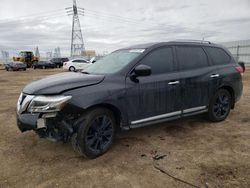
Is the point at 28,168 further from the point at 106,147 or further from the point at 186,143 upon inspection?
the point at 186,143

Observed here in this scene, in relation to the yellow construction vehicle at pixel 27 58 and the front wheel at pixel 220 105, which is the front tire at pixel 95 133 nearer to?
the front wheel at pixel 220 105

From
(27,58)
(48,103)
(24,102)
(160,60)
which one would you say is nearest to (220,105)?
(160,60)

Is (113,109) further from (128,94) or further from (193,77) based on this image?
(193,77)

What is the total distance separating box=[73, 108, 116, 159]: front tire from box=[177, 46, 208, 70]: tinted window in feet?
6.00

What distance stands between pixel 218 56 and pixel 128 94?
2.68 m

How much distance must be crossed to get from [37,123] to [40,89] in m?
0.49

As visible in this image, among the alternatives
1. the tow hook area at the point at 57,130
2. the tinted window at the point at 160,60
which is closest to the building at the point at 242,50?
the tinted window at the point at 160,60

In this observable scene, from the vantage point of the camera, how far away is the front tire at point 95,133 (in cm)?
328

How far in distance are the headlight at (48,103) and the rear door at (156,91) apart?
1045mm

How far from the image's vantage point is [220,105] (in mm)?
5160

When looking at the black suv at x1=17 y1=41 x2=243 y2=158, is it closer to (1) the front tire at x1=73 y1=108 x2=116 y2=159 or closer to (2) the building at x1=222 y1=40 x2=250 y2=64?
(1) the front tire at x1=73 y1=108 x2=116 y2=159

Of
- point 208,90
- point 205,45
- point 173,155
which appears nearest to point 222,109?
point 208,90

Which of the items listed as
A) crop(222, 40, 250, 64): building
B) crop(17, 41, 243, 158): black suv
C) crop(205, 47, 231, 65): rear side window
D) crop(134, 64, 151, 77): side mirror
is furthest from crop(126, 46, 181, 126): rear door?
crop(222, 40, 250, 64): building

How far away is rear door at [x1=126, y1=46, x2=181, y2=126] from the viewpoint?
3.75 m
